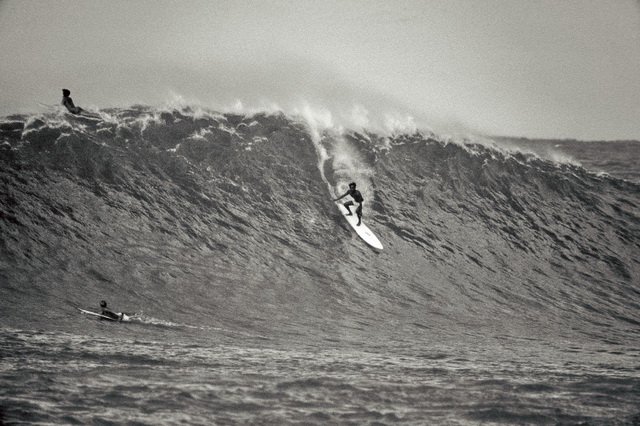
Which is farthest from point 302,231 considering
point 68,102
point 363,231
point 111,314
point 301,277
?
point 68,102

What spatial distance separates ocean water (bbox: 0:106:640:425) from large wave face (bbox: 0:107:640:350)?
1.8 inches

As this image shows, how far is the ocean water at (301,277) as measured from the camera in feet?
21.2

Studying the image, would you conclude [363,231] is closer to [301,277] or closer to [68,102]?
[301,277]

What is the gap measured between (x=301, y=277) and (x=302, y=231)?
1657 mm

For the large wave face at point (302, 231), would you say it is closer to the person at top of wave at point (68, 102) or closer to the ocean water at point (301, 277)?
the ocean water at point (301, 277)

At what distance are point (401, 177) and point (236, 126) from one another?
387 centimetres

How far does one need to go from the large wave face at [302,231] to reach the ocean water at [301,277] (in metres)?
0.05

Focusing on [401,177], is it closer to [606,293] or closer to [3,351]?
[606,293]

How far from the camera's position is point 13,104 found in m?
14.8

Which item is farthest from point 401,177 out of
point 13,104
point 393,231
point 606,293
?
point 13,104

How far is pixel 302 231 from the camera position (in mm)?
13125

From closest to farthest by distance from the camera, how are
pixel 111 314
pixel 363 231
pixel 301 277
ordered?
pixel 111 314
pixel 301 277
pixel 363 231

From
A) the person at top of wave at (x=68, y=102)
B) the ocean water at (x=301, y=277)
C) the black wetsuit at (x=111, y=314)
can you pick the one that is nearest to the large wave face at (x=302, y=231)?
the ocean water at (x=301, y=277)

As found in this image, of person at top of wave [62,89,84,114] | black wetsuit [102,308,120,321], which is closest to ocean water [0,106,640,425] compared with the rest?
black wetsuit [102,308,120,321]
